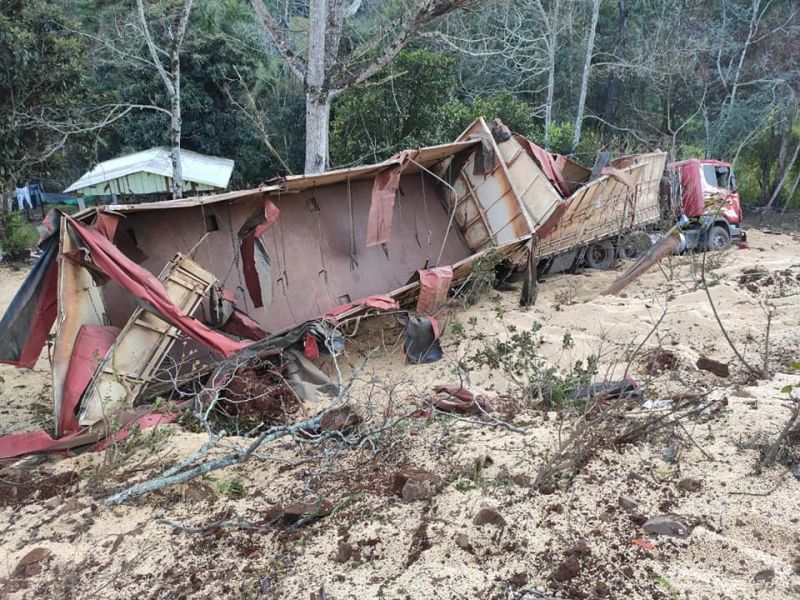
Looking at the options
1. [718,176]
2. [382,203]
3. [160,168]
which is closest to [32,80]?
[160,168]

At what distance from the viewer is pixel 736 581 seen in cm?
210

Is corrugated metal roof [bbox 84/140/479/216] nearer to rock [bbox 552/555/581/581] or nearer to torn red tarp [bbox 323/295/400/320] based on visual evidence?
torn red tarp [bbox 323/295/400/320]

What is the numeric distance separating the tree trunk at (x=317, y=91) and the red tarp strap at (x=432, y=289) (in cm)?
356

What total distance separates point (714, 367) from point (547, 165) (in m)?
4.77

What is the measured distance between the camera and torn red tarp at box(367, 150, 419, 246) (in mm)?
6555

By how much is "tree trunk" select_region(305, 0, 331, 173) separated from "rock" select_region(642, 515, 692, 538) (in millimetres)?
7663

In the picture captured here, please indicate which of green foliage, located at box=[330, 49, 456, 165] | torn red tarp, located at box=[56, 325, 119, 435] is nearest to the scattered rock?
torn red tarp, located at box=[56, 325, 119, 435]

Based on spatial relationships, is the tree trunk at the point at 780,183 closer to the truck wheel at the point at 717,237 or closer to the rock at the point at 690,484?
the truck wheel at the point at 717,237

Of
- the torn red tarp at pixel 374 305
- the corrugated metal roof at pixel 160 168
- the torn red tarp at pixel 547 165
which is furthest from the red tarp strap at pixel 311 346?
the corrugated metal roof at pixel 160 168

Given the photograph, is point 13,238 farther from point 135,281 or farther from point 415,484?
point 415,484

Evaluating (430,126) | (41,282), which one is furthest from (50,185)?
(41,282)

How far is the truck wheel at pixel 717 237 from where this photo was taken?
434 inches

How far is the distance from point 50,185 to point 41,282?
20.4m

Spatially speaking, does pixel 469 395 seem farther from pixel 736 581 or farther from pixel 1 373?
pixel 1 373
